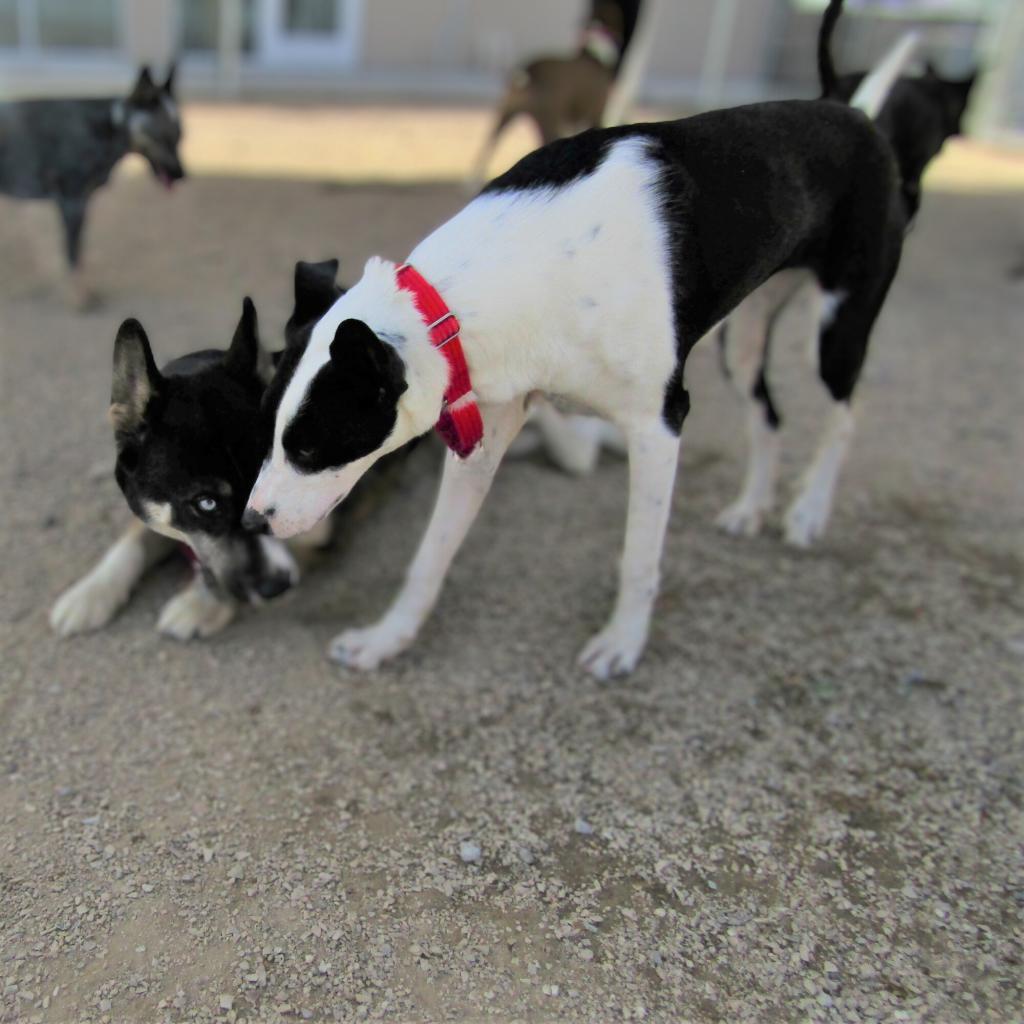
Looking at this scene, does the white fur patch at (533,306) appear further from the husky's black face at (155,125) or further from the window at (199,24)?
the window at (199,24)

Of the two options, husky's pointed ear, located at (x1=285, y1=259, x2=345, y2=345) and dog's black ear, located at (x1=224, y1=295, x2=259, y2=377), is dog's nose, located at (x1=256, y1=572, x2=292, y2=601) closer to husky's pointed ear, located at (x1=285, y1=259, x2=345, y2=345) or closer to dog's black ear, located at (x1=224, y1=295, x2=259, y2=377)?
dog's black ear, located at (x1=224, y1=295, x2=259, y2=377)

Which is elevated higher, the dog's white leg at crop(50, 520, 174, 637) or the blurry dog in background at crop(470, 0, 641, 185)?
the blurry dog in background at crop(470, 0, 641, 185)

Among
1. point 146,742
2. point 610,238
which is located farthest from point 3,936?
point 610,238

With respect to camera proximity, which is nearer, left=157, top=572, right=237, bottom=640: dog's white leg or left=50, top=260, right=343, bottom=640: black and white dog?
left=50, top=260, right=343, bottom=640: black and white dog

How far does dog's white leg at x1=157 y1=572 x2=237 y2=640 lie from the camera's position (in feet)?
10.1

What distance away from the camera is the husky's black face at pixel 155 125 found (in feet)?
15.2

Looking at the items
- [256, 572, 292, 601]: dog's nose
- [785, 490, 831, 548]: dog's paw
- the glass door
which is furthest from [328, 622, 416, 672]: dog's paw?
the glass door

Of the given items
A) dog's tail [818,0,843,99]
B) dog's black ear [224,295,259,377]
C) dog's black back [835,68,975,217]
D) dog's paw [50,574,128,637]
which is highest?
dog's tail [818,0,843,99]

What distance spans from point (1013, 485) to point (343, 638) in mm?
2943

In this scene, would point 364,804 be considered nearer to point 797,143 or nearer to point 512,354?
point 512,354

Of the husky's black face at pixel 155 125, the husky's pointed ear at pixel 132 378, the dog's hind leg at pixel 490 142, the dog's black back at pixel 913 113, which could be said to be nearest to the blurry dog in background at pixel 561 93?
the dog's hind leg at pixel 490 142

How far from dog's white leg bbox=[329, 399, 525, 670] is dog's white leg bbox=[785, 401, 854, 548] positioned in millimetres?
1391

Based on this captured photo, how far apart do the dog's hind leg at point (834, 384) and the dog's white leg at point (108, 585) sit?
7.16 feet

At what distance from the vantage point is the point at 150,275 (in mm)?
5980
